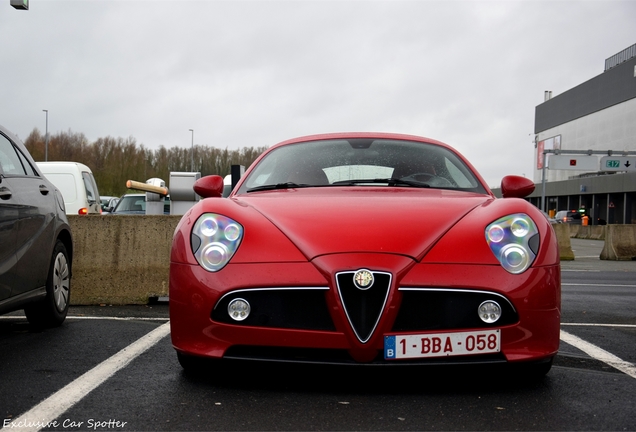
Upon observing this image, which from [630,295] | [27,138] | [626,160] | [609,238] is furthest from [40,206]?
[27,138]

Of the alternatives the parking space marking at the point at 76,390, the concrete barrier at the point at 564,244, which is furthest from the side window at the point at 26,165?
the concrete barrier at the point at 564,244

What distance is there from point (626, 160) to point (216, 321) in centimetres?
4472

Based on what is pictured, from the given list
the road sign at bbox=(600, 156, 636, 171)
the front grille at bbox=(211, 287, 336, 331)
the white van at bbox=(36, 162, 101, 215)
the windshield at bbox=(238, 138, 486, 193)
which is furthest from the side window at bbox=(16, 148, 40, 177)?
the road sign at bbox=(600, 156, 636, 171)

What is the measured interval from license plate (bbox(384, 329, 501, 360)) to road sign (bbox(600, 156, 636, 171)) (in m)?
42.6

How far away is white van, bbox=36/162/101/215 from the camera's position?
13.4m

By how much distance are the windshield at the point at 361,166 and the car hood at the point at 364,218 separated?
387 mm

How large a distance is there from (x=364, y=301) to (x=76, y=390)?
1.41 m

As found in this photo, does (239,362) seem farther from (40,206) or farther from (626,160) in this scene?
(626,160)

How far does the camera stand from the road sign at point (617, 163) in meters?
43.2

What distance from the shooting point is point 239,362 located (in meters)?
3.41

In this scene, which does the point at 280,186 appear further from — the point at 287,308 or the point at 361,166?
the point at 287,308

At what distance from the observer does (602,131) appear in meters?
67.0

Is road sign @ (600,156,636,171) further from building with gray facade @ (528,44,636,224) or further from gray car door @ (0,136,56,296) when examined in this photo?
gray car door @ (0,136,56,296)

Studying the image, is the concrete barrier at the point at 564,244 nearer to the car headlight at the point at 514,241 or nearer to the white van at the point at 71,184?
the white van at the point at 71,184
